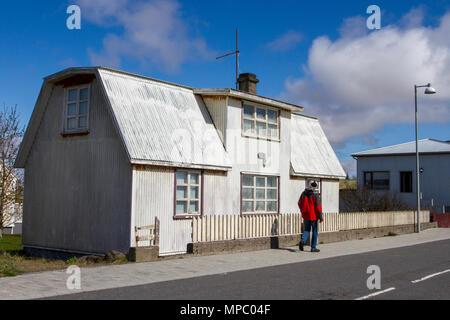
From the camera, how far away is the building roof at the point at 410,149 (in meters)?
39.5

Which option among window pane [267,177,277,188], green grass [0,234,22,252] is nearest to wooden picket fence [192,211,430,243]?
window pane [267,177,277,188]

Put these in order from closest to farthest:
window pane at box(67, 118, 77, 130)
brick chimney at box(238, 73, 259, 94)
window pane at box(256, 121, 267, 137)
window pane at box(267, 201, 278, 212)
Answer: window pane at box(67, 118, 77, 130) < window pane at box(256, 121, 267, 137) < window pane at box(267, 201, 278, 212) < brick chimney at box(238, 73, 259, 94)

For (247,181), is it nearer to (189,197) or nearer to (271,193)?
(271,193)

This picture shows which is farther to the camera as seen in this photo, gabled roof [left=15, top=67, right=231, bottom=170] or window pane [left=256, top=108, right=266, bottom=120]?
window pane [left=256, top=108, right=266, bottom=120]

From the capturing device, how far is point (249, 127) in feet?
61.6

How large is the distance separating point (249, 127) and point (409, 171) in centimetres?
2559

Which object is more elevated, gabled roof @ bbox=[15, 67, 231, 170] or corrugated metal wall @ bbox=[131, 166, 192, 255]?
gabled roof @ bbox=[15, 67, 231, 170]

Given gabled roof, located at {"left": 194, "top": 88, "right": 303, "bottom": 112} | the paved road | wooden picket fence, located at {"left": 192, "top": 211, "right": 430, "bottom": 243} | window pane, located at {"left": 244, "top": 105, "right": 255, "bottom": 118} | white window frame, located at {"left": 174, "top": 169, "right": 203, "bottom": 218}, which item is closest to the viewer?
the paved road

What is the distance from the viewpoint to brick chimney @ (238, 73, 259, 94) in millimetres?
20605

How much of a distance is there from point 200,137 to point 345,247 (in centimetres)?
632

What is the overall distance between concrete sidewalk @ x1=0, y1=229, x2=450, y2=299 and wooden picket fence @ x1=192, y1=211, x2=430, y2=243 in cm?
80

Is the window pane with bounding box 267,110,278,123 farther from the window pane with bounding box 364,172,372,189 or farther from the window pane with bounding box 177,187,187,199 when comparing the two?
the window pane with bounding box 364,172,372,189

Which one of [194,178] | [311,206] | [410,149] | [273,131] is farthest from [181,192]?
[410,149]
